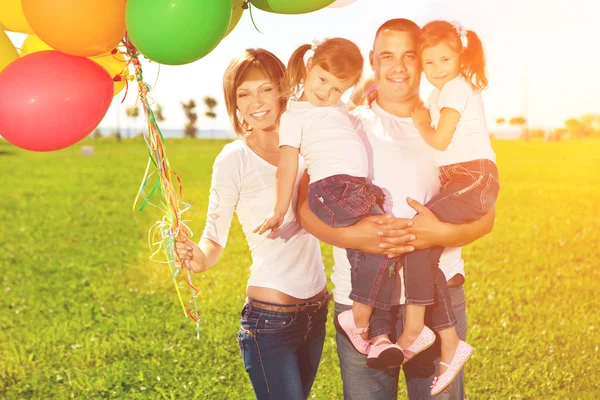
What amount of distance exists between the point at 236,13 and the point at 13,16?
85 cm

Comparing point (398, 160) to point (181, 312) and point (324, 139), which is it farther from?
point (181, 312)

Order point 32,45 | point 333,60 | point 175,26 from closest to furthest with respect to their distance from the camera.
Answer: point 175,26
point 333,60
point 32,45

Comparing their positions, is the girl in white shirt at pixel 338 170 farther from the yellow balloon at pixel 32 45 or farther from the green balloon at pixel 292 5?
the yellow balloon at pixel 32 45

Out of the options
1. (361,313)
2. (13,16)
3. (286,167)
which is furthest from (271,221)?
(13,16)

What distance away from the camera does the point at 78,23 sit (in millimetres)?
2283

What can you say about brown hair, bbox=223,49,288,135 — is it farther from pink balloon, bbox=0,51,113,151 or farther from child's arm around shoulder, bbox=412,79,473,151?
child's arm around shoulder, bbox=412,79,473,151

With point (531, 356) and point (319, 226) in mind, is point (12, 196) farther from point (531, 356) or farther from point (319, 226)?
point (319, 226)

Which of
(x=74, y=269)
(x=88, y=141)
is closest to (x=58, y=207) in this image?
(x=74, y=269)

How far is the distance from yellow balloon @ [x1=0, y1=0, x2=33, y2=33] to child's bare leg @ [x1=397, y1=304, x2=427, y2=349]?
1788 millimetres

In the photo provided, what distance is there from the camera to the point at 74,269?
7.96 meters

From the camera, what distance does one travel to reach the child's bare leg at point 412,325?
2.38 m

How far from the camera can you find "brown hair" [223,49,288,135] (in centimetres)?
261

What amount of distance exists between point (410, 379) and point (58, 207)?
10.7 m

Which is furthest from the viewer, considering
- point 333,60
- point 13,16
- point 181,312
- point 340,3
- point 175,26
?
point 181,312
